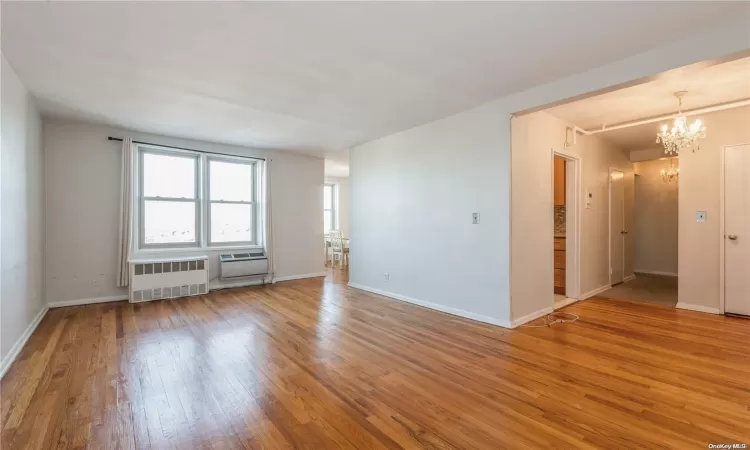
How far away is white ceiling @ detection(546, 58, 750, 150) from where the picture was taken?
310 cm

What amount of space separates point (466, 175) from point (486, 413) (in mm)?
2768

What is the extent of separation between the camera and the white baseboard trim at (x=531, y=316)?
3738mm

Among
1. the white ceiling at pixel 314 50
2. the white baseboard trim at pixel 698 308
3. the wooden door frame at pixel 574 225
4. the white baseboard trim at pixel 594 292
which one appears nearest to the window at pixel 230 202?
the white ceiling at pixel 314 50

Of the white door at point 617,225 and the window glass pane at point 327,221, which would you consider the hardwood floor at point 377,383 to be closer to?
the white door at point 617,225

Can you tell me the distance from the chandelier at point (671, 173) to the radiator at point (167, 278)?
9.17 m

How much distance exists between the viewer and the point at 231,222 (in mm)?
6328

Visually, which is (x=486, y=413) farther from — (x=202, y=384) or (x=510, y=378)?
(x=202, y=384)

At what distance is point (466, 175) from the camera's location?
4.14m

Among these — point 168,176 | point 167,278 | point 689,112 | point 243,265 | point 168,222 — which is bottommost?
point 167,278

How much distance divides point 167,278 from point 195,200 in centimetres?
143

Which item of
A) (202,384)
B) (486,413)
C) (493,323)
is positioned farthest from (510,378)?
(202,384)

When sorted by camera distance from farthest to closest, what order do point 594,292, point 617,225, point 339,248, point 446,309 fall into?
point 339,248
point 617,225
point 594,292
point 446,309

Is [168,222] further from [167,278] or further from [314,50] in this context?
[314,50]

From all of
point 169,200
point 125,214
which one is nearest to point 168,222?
point 169,200
